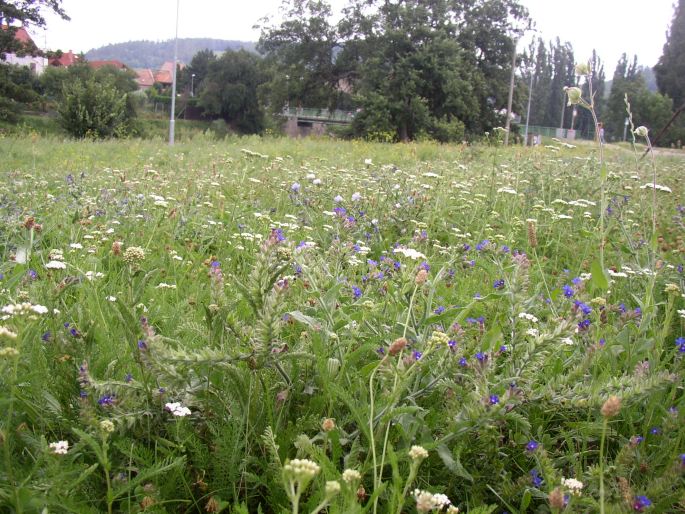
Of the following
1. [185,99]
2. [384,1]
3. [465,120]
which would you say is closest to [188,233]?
[465,120]

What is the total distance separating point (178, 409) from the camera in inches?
48.7

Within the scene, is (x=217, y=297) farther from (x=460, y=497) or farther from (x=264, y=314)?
(x=460, y=497)

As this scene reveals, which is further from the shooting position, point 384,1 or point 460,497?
point 384,1

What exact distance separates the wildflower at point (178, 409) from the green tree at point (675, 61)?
4770cm

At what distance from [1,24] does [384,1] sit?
19.7 m

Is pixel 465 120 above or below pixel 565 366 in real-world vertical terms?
above

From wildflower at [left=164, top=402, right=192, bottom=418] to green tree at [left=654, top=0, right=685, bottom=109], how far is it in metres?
47.7

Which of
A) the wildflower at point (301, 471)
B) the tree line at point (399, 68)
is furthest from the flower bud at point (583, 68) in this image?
the tree line at point (399, 68)

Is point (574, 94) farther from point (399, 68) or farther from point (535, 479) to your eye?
point (399, 68)

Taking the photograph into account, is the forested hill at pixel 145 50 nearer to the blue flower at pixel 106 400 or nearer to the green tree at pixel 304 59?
the green tree at pixel 304 59

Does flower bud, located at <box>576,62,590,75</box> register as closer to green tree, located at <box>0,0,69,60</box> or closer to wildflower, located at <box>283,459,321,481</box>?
wildflower, located at <box>283,459,321,481</box>

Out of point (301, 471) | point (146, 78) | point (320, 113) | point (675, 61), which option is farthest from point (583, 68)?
point (146, 78)

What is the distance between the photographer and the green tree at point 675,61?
40.9 m

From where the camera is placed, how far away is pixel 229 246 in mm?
3439
